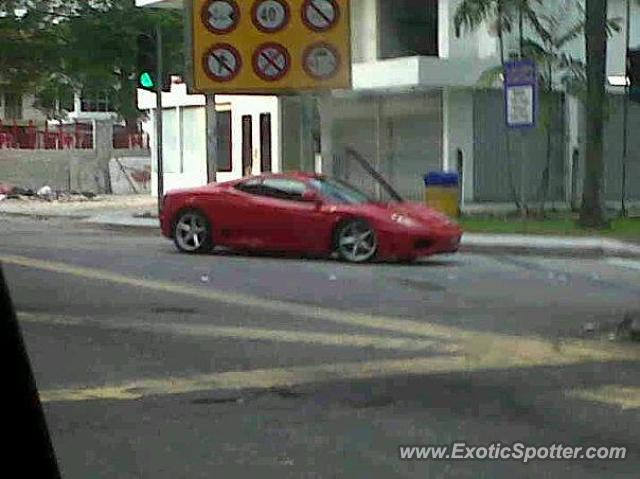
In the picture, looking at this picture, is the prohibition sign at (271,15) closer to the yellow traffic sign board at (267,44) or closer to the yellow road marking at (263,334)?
the yellow traffic sign board at (267,44)

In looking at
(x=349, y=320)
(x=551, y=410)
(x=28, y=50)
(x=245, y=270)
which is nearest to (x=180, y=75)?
(x=28, y=50)

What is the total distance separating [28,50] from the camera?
1870 inches

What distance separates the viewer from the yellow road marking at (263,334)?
10688 mm

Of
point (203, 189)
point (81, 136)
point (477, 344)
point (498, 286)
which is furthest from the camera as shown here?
point (81, 136)

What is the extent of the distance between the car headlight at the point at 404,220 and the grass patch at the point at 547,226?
5.95 meters

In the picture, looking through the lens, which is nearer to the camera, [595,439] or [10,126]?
[595,439]

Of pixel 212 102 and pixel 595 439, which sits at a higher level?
pixel 212 102

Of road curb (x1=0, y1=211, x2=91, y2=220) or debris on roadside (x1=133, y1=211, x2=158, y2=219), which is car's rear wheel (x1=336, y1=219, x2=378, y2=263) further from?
road curb (x1=0, y1=211, x2=91, y2=220)

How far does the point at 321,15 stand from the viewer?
91.1 feet

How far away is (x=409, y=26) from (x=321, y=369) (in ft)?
90.5

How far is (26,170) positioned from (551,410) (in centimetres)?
4395

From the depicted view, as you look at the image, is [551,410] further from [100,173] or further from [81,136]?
[81,136]

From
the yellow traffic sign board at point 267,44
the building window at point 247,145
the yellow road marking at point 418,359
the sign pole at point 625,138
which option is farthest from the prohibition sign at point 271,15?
the yellow road marking at point 418,359

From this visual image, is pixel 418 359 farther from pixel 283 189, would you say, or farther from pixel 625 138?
pixel 625 138
